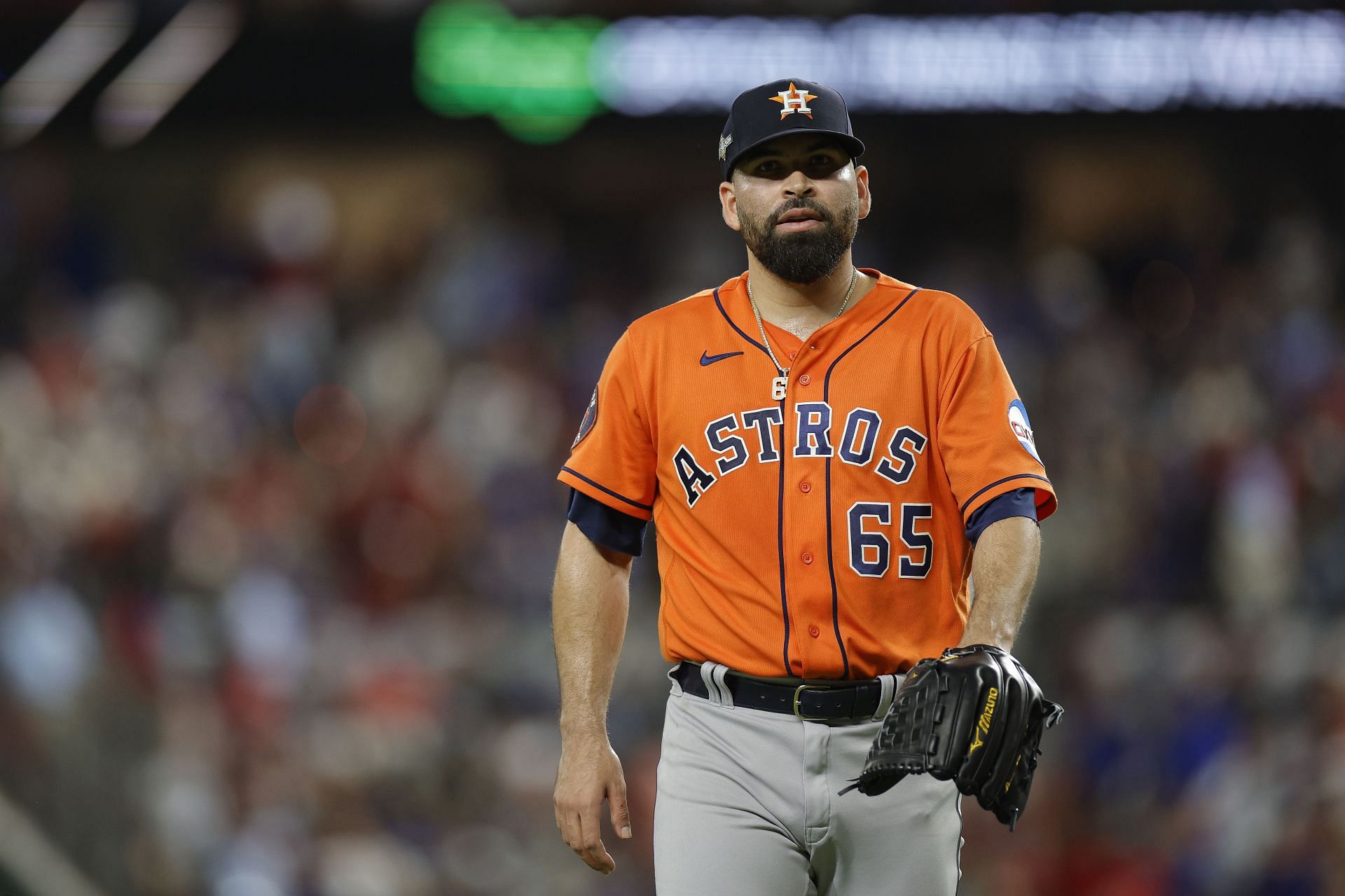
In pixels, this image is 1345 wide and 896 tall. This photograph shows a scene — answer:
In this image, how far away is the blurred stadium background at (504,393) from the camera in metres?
7.07

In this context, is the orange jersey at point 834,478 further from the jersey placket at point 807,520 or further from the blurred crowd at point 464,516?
the blurred crowd at point 464,516

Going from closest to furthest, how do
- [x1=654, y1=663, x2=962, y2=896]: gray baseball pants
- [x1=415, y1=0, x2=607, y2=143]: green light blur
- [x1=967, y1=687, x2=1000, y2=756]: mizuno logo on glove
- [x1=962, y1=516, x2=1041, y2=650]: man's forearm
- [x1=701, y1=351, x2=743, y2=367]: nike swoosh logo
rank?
[x1=967, y1=687, x2=1000, y2=756]: mizuno logo on glove < [x1=962, y1=516, x2=1041, y2=650]: man's forearm < [x1=654, y1=663, x2=962, y2=896]: gray baseball pants < [x1=701, y1=351, x2=743, y2=367]: nike swoosh logo < [x1=415, y1=0, x2=607, y2=143]: green light blur

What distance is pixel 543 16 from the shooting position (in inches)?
338

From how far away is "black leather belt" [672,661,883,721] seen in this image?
103 inches

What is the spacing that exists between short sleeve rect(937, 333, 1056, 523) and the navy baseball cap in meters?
0.44

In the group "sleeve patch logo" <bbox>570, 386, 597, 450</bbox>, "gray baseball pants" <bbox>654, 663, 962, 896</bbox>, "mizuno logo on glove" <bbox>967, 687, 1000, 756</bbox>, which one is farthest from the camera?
"sleeve patch logo" <bbox>570, 386, 597, 450</bbox>

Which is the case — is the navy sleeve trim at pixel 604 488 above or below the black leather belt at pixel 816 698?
above

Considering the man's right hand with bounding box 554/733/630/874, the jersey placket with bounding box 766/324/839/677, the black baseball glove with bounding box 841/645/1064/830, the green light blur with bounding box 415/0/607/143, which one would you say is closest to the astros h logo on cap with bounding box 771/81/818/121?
the jersey placket with bounding box 766/324/839/677

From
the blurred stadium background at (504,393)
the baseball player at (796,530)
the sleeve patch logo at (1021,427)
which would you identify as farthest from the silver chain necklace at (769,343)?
the blurred stadium background at (504,393)

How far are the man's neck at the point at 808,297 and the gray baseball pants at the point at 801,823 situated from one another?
2.21ft

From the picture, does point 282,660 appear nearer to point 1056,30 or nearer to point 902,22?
point 902,22

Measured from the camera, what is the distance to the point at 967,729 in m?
2.31

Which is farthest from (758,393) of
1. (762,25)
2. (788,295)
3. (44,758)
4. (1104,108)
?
(1104,108)

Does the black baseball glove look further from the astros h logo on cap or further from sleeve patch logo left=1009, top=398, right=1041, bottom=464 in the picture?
the astros h logo on cap
